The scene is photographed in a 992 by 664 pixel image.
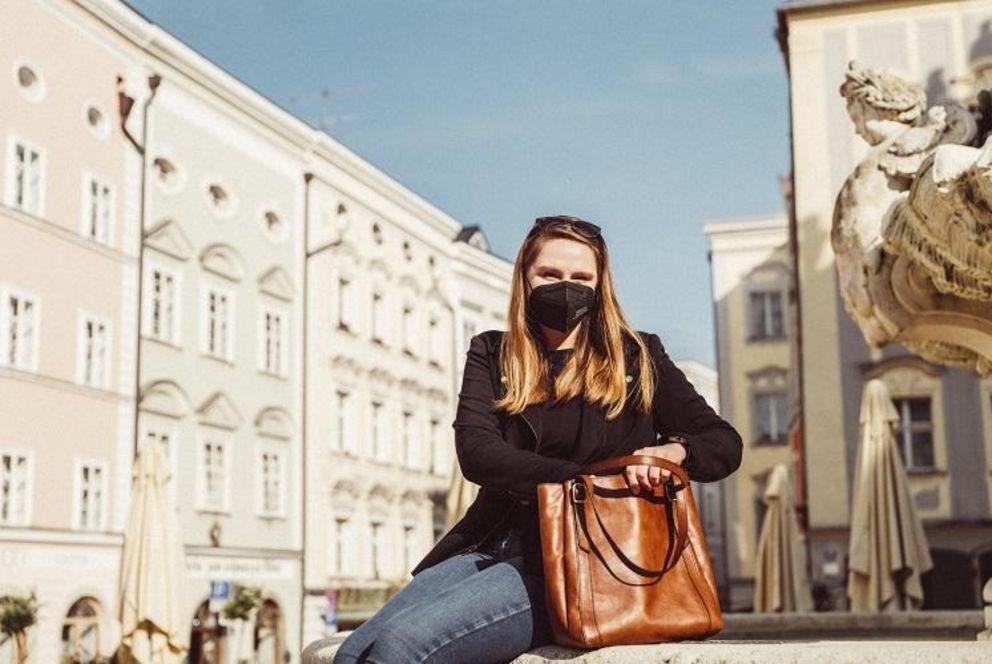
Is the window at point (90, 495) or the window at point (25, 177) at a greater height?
the window at point (25, 177)

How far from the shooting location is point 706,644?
9.45 ft

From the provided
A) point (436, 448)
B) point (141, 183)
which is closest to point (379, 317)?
point (436, 448)

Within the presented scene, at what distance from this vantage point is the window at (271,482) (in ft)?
113

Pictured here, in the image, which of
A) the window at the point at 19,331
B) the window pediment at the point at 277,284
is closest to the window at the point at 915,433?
the window pediment at the point at 277,284

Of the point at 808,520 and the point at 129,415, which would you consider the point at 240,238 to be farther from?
the point at 808,520

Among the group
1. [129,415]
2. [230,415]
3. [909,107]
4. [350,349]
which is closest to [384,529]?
[350,349]

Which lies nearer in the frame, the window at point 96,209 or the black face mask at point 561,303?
the black face mask at point 561,303

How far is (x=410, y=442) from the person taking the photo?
42781 mm

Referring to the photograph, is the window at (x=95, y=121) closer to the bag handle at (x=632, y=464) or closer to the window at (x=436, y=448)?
the window at (x=436, y=448)

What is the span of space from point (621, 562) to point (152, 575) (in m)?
14.2

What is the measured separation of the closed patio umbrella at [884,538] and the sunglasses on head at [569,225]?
11103 mm

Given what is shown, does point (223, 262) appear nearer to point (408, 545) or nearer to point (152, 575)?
point (408, 545)

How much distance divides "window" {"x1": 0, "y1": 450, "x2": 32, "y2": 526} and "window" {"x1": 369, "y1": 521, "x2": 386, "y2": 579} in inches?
564

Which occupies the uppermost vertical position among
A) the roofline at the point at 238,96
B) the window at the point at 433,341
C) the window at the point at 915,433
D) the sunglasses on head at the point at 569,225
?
the roofline at the point at 238,96
